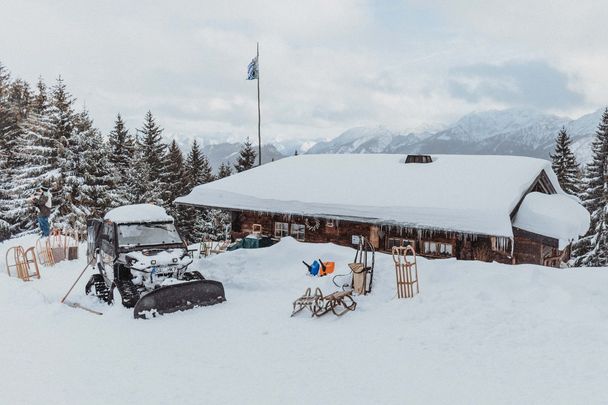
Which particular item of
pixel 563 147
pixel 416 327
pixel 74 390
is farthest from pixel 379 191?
pixel 563 147

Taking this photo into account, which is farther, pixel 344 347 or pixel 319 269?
pixel 319 269

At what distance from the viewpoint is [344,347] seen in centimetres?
753

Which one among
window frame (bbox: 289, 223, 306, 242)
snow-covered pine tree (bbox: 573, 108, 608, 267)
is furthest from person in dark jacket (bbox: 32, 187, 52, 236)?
snow-covered pine tree (bbox: 573, 108, 608, 267)

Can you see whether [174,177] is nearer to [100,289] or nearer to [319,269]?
[100,289]

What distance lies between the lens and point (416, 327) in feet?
26.7

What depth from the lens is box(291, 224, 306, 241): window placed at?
17469mm

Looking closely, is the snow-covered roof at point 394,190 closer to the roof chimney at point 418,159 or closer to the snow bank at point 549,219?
the roof chimney at point 418,159

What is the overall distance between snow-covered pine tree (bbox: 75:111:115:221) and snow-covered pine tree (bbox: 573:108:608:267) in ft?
107

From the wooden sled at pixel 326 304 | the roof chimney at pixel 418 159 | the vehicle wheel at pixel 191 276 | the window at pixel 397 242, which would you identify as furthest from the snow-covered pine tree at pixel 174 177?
the wooden sled at pixel 326 304

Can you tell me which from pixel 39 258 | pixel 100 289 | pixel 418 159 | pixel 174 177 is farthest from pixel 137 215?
pixel 174 177

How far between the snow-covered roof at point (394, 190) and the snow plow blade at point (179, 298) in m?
6.81

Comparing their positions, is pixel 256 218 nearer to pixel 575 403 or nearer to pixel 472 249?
pixel 472 249

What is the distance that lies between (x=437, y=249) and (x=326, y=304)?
24.0 feet

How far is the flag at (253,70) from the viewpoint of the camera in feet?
86.7
